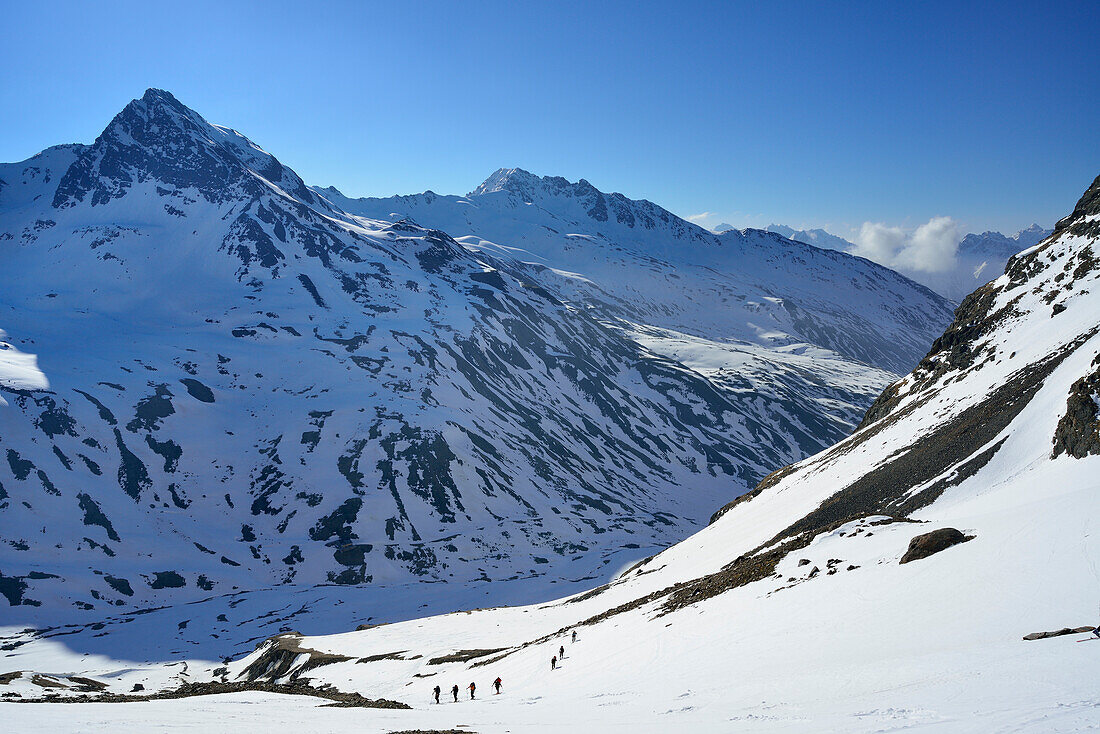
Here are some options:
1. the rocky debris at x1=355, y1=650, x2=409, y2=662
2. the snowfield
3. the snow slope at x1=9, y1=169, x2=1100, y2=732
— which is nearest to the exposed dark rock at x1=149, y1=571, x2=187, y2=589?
the snowfield

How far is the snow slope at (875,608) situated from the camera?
20.7 metres

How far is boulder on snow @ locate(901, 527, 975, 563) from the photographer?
32.0 metres

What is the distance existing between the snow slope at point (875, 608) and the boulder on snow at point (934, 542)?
2.05ft

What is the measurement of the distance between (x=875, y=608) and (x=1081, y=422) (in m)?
19.3

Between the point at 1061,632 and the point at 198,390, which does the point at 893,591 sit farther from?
the point at 198,390

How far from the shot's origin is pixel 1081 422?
119ft

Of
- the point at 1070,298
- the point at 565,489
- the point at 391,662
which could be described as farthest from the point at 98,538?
the point at 1070,298

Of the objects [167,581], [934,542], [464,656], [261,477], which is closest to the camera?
[934,542]

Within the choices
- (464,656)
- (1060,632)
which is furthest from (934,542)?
(464,656)

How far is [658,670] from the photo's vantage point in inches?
1251

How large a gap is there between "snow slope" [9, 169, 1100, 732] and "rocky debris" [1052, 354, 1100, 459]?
0.17m

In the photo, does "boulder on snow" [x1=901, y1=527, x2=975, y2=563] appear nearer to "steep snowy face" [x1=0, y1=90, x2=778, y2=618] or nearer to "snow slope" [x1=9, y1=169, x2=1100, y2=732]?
"snow slope" [x1=9, y1=169, x2=1100, y2=732]

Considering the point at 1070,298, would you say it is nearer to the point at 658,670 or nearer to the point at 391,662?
the point at 658,670

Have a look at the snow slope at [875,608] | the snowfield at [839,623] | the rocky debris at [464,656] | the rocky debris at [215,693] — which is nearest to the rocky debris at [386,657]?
the snow slope at [875,608]
